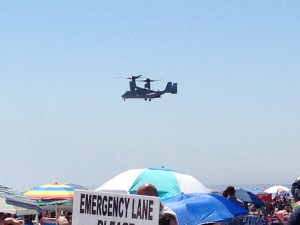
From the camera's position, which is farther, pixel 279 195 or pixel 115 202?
pixel 279 195

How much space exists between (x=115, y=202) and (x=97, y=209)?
0.21 m

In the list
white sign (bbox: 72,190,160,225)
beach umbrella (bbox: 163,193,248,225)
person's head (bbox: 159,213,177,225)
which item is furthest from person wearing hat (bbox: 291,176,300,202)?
beach umbrella (bbox: 163,193,248,225)

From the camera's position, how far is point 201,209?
1117cm

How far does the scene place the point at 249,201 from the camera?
72.2 feet

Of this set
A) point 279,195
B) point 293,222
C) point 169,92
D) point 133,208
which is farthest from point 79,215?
point 169,92

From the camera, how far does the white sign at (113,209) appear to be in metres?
5.38

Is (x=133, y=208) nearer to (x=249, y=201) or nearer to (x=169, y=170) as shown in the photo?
(x=169, y=170)

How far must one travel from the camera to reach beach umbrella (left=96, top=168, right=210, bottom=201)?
39.6 feet

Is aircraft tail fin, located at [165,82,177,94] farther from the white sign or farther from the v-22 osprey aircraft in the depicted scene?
the white sign

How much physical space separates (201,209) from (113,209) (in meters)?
5.65

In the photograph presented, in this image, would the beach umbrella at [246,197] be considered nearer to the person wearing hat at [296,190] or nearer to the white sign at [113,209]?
the person wearing hat at [296,190]

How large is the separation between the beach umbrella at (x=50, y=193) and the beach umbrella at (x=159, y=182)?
28.1 feet

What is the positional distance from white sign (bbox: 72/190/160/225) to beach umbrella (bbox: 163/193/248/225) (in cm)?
511

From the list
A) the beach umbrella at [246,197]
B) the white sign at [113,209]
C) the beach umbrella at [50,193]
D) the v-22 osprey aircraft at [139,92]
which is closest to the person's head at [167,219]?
the white sign at [113,209]
